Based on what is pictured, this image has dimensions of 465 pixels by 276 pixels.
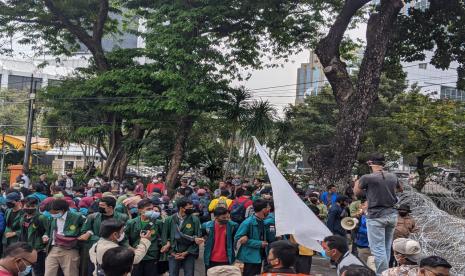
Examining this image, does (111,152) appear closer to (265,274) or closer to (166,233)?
(166,233)

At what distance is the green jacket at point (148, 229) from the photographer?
657 centimetres

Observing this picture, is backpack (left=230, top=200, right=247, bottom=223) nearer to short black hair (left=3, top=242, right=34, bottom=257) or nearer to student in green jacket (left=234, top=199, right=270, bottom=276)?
student in green jacket (left=234, top=199, right=270, bottom=276)

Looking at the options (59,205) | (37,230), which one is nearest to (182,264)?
(59,205)

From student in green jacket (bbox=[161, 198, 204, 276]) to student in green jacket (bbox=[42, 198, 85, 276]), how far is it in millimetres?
1222

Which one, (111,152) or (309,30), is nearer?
(309,30)

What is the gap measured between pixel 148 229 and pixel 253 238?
4.76ft

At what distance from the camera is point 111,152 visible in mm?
22641

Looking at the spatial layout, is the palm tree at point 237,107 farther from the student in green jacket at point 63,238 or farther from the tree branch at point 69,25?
the student in green jacket at point 63,238

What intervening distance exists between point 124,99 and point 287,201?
48.7 feet

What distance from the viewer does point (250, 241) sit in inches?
269

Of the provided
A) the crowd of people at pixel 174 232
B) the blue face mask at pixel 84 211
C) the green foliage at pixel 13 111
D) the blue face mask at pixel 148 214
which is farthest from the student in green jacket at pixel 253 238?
the green foliage at pixel 13 111

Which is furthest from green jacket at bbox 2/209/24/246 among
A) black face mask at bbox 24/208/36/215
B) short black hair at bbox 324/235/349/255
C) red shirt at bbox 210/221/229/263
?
short black hair at bbox 324/235/349/255

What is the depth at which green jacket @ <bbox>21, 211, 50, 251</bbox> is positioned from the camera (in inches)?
278

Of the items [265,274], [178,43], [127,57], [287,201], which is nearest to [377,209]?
[287,201]
